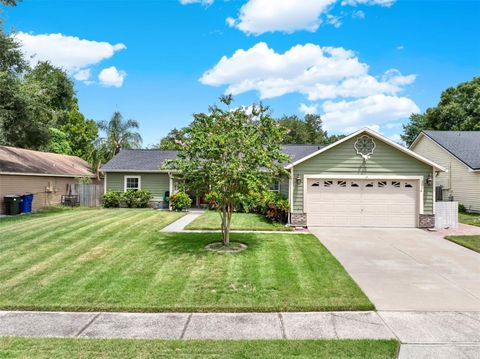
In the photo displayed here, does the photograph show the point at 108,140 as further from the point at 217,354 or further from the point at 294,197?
the point at 217,354

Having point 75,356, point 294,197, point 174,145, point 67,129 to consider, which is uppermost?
point 67,129

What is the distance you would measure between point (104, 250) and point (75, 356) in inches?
214

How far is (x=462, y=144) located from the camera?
2212 cm

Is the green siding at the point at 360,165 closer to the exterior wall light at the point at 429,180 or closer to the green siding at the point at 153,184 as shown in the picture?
the exterior wall light at the point at 429,180

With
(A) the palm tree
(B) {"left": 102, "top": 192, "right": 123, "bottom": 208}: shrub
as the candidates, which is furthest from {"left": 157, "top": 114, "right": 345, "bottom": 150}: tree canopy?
(B) {"left": 102, "top": 192, "right": 123, "bottom": 208}: shrub

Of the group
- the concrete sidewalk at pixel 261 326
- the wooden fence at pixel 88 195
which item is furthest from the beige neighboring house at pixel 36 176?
the concrete sidewalk at pixel 261 326

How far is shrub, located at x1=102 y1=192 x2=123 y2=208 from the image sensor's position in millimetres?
19531

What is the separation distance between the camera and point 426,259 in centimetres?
886

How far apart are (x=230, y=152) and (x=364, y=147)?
23.1 ft

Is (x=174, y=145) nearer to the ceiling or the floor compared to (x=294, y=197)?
nearer to the ceiling

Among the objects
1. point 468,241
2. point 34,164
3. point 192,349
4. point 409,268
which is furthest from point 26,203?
point 468,241

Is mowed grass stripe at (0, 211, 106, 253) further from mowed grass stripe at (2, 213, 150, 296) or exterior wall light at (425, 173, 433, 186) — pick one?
exterior wall light at (425, 173, 433, 186)

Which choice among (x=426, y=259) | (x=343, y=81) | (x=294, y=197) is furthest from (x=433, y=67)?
(x=426, y=259)

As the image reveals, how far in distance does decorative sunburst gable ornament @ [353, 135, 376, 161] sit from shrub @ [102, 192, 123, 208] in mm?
13804
